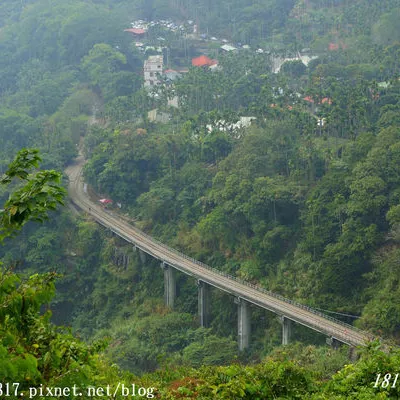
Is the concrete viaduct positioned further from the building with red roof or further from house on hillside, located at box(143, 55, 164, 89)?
the building with red roof

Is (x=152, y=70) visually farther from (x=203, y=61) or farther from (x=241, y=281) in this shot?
(x=241, y=281)

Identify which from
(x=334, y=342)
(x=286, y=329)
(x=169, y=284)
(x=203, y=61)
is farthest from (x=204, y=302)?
(x=203, y=61)

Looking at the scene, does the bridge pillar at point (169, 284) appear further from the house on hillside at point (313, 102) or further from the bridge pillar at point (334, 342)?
the house on hillside at point (313, 102)

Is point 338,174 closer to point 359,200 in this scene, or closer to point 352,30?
point 359,200

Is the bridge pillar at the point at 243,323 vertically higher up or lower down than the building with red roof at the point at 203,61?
lower down

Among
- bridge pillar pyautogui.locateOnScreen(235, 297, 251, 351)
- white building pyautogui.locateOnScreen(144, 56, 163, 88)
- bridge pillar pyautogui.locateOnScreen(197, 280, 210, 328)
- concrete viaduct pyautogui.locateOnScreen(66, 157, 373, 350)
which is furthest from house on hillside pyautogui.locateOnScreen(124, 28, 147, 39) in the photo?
bridge pillar pyautogui.locateOnScreen(235, 297, 251, 351)

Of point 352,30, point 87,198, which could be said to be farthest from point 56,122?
point 352,30

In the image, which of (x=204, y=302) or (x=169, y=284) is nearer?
(x=204, y=302)

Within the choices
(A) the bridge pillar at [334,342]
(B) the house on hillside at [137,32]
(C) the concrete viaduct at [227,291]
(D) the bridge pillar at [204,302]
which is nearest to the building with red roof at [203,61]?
(B) the house on hillside at [137,32]
